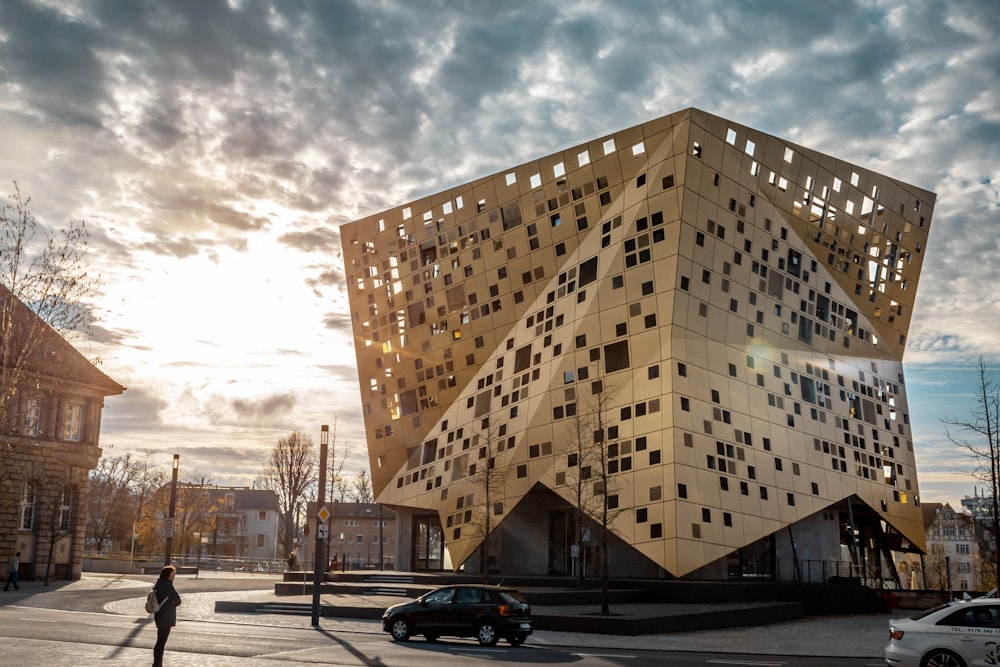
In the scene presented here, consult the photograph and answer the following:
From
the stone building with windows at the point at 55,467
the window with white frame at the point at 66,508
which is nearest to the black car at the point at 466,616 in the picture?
the stone building with windows at the point at 55,467

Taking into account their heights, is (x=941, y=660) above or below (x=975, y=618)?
below

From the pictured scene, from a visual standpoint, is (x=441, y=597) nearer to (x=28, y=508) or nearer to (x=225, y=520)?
(x=28, y=508)

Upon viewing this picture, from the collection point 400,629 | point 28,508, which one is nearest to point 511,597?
point 400,629

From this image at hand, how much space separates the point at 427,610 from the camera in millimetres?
23516

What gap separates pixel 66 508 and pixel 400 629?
35.4m

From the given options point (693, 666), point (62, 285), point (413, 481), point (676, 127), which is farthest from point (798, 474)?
point (62, 285)

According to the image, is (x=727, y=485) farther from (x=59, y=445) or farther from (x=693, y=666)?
(x=59, y=445)

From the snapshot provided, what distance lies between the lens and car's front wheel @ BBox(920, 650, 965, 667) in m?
15.3

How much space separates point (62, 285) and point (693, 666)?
60.8 ft

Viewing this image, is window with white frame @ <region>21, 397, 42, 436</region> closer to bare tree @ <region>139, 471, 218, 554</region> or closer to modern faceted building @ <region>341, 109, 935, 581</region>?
modern faceted building @ <region>341, 109, 935, 581</region>

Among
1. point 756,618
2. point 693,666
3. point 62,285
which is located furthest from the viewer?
point 756,618

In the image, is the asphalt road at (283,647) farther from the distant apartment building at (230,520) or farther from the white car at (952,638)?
the distant apartment building at (230,520)

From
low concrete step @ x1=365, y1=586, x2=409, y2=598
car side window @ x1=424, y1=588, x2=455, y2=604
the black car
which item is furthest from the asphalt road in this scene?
low concrete step @ x1=365, y1=586, x2=409, y2=598

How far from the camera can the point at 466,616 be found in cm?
2298
